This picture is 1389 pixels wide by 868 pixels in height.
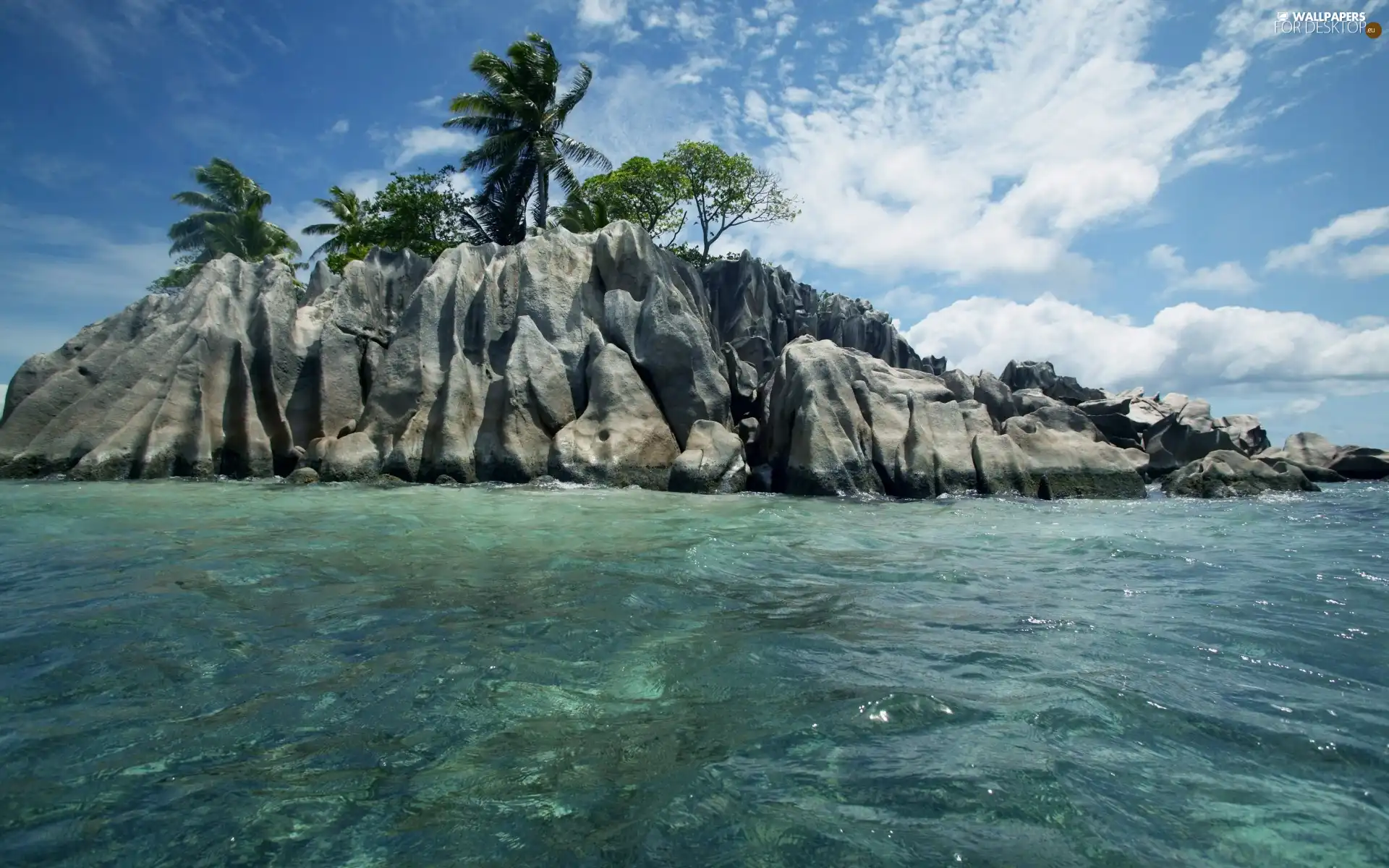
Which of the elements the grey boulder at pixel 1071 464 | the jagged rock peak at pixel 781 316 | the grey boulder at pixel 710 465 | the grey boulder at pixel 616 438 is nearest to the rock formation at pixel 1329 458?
the grey boulder at pixel 1071 464

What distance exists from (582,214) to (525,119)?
4.22m

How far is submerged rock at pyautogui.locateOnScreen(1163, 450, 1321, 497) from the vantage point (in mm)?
17859

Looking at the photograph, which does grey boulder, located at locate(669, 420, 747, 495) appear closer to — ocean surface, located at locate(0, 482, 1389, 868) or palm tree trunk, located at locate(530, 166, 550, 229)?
ocean surface, located at locate(0, 482, 1389, 868)

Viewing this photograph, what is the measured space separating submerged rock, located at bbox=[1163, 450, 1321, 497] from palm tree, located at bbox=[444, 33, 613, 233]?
75.0ft

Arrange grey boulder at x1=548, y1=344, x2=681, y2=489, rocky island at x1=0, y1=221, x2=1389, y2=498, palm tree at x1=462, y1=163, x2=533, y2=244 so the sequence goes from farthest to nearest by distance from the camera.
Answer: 1. palm tree at x1=462, y1=163, x2=533, y2=244
2. rocky island at x1=0, y1=221, x2=1389, y2=498
3. grey boulder at x1=548, y1=344, x2=681, y2=489

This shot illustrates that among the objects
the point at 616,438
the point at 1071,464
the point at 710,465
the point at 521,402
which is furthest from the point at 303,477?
the point at 1071,464

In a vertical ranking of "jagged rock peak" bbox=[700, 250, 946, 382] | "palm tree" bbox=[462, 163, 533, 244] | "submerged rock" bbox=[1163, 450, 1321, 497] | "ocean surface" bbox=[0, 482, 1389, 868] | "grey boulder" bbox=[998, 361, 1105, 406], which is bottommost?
"ocean surface" bbox=[0, 482, 1389, 868]

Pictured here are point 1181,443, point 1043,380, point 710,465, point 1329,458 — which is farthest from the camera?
point 1043,380

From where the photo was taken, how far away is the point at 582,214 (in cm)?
3347

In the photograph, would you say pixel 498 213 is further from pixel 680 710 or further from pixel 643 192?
pixel 680 710

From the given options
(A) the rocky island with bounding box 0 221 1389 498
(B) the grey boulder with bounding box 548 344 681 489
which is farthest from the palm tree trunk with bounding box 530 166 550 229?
(B) the grey boulder with bounding box 548 344 681 489

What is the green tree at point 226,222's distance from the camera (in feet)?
130

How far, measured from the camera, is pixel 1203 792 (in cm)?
319

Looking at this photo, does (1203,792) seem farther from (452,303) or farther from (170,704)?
(452,303)
